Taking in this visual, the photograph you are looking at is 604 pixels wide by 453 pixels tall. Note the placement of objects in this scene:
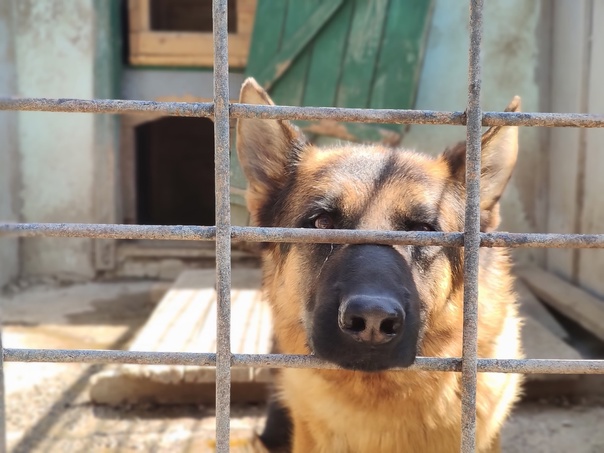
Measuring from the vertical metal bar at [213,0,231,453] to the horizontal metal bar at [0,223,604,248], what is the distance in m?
0.04

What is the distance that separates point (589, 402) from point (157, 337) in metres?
2.65

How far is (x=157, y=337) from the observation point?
3916 mm

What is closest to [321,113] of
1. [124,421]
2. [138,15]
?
[124,421]

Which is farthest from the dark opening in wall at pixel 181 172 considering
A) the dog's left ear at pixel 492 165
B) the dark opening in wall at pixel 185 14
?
the dog's left ear at pixel 492 165

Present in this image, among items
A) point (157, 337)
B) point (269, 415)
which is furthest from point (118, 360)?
point (157, 337)

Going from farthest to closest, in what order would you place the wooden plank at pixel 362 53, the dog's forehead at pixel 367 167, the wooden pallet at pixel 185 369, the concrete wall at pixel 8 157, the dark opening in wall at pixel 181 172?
1. the dark opening in wall at pixel 181 172
2. the concrete wall at pixel 8 157
3. the wooden plank at pixel 362 53
4. the wooden pallet at pixel 185 369
5. the dog's forehead at pixel 367 167

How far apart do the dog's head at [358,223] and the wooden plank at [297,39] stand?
2.75m

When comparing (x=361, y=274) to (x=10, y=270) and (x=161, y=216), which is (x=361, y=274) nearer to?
(x=10, y=270)

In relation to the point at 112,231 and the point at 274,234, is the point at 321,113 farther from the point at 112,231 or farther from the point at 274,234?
the point at 112,231

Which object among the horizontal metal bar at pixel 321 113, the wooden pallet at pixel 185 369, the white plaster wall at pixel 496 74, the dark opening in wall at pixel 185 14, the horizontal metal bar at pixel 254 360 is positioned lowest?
the wooden pallet at pixel 185 369

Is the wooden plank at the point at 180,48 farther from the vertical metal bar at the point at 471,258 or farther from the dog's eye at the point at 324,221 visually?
the vertical metal bar at the point at 471,258

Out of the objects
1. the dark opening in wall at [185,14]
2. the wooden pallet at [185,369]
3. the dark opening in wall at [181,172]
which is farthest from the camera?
the dark opening in wall at [181,172]

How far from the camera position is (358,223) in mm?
2160

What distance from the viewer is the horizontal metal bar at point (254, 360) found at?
1.49 metres
